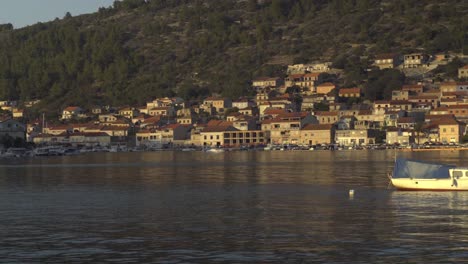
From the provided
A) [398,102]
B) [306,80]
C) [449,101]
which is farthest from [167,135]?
[449,101]

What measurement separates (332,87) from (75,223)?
153789 mm

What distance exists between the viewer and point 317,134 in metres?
151

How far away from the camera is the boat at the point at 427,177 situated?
4294 centimetres

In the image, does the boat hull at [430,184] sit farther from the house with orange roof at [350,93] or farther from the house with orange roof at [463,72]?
the house with orange roof at [463,72]

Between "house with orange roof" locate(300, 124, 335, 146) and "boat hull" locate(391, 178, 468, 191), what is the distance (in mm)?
105680

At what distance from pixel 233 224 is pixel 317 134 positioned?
399ft

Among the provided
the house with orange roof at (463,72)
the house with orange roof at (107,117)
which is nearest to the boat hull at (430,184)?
the house with orange roof at (463,72)

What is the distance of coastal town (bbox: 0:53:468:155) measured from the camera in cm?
14862

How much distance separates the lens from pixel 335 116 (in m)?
160

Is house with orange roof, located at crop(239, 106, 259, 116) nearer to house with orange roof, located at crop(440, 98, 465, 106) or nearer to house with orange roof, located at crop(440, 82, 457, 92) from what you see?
house with orange roof, located at crop(440, 82, 457, 92)

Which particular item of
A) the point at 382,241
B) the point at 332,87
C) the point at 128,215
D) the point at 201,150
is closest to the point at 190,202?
the point at 128,215

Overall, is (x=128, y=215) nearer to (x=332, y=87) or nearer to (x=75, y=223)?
(x=75, y=223)

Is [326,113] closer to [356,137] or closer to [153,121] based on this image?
[356,137]

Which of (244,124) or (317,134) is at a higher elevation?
(244,124)
